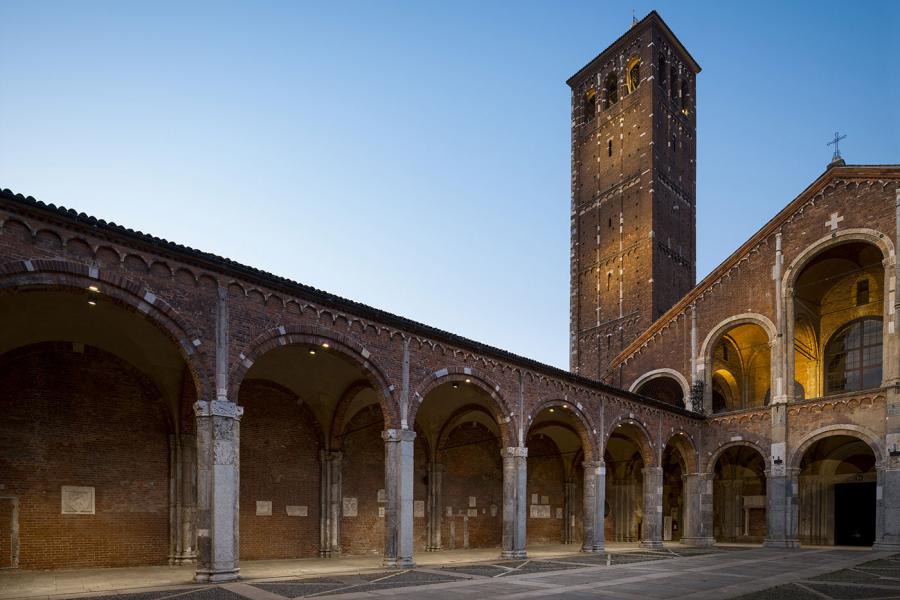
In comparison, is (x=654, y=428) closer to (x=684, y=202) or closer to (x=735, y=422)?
(x=735, y=422)

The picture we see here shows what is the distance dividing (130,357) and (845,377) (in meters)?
28.5

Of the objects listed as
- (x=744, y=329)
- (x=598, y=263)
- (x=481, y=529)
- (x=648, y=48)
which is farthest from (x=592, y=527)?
(x=648, y=48)

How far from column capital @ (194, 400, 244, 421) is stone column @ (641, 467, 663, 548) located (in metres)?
18.0

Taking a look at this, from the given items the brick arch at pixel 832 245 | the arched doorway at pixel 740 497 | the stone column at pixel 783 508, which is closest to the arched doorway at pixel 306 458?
the stone column at pixel 783 508

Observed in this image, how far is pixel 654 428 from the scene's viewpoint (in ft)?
86.4

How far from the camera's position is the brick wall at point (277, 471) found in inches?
757

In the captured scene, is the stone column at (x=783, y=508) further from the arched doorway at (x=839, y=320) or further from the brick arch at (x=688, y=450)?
the arched doorway at (x=839, y=320)

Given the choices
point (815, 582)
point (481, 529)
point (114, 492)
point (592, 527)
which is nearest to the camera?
point (815, 582)

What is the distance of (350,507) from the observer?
21.5 metres

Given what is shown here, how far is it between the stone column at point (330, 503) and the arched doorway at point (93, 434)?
4475 mm

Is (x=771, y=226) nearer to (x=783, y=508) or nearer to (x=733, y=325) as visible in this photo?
(x=733, y=325)

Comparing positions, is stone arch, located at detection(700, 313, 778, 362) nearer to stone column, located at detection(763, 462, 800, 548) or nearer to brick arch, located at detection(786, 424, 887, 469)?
brick arch, located at detection(786, 424, 887, 469)

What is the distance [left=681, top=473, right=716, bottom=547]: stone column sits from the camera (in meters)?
27.2

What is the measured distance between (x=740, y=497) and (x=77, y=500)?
27569mm
